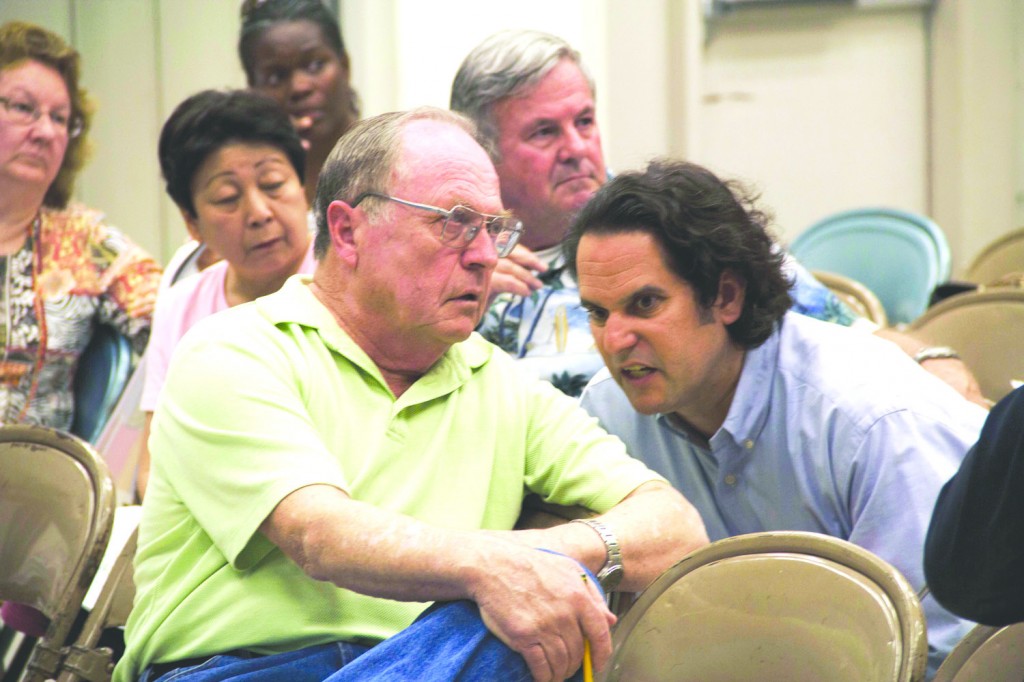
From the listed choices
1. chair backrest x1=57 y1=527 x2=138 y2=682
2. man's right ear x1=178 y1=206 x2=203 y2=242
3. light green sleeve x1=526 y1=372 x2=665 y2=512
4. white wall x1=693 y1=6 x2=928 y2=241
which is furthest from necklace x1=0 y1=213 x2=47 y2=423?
white wall x1=693 y1=6 x2=928 y2=241

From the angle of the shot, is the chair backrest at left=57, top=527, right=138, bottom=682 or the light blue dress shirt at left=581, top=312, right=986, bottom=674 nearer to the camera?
the light blue dress shirt at left=581, top=312, right=986, bottom=674

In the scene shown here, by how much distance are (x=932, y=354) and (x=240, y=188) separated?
5.48 feet

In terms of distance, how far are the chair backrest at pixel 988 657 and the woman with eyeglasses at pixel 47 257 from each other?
2.53 m

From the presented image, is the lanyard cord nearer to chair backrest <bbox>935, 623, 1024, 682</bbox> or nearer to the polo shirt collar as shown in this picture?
the polo shirt collar

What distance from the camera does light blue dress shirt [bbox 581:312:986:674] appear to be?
193 centimetres

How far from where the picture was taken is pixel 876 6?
595 cm

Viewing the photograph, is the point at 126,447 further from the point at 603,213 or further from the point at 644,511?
the point at 644,511

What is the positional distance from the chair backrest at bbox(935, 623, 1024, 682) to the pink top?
1930mm

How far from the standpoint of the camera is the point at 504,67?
300cm

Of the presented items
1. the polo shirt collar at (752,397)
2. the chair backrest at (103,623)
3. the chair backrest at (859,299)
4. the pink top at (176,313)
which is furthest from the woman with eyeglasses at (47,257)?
the chair backrest at (859,299)

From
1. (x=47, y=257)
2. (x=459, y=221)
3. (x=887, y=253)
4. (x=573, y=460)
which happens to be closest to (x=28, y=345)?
(x=47, y=257)

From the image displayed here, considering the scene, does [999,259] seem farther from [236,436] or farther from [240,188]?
[236,436]

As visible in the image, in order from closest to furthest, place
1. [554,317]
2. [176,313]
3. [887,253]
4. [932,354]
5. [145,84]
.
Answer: [932,354] → [554,317] → [176,313] → [887,253] → [145,84]

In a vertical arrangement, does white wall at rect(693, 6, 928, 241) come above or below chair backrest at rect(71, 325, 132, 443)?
above
